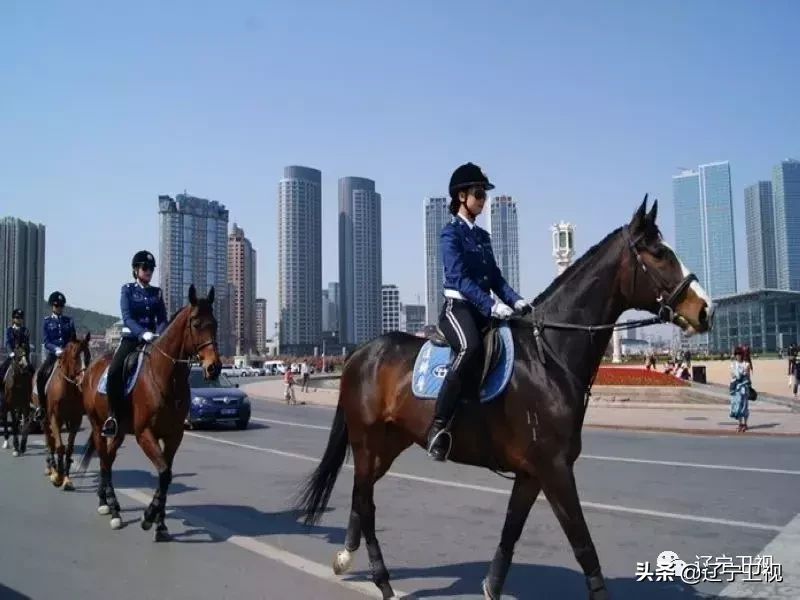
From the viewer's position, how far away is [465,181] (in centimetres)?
Result: 555

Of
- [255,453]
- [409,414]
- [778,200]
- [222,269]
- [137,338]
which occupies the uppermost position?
[778,200]

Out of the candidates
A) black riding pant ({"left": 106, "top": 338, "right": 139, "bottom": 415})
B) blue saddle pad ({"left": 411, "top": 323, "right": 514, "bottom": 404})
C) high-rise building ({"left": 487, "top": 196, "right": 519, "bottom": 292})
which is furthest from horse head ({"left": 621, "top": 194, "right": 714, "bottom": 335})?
high-rise building ({"left": 487, "top": 196, "right": 519, "bottom": 292})

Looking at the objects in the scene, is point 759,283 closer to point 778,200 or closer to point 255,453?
point 778,200

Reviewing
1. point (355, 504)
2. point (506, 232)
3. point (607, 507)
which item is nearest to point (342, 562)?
point (355, 504)

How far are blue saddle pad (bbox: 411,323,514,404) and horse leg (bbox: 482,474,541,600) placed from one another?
0.72 metres

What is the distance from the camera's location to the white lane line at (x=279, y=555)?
5.79m

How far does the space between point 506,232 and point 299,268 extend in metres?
48.6

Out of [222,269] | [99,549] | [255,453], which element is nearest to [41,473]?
[255,453]

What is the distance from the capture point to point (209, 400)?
21.3 meters

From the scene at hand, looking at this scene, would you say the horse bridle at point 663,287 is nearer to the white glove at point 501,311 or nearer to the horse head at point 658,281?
the horse head at point 658,281

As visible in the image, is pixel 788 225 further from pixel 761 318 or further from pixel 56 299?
pixel 56 299

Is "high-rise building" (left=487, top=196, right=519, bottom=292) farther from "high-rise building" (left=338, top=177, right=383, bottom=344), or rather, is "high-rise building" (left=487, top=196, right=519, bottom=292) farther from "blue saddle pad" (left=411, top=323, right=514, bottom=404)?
"blue saddle pad" (left=411, top=323, right=514, bottom=404)

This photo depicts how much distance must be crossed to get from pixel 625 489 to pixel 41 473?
9.72m

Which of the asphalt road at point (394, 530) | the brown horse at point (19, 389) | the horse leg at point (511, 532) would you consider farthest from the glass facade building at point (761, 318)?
the horse leg at point (511, 532)
